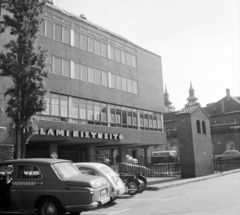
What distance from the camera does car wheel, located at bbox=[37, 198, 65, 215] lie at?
7154mm

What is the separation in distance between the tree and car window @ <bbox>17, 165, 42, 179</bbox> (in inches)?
202

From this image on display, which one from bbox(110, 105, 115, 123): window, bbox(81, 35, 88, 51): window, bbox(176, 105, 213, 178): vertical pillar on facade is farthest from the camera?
bbox(110, 105, 115, 123): window

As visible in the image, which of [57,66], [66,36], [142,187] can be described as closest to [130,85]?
[66,36]

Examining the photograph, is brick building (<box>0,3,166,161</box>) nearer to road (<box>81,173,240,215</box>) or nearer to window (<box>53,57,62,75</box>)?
window (<box>53,57,62,75</box>)

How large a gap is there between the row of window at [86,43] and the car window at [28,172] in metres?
Result: 16.6

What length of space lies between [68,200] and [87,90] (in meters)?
18.1

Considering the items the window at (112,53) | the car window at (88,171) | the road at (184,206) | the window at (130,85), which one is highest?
the window at (112,53)

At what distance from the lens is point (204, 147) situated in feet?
67.1

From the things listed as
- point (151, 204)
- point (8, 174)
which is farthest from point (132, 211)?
point (8, 174)

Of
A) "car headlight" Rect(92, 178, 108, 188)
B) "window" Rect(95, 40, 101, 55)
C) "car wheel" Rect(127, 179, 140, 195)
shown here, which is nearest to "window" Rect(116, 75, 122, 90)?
"window" Rect(95, 40, 101, 55)

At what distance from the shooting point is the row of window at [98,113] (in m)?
22.2

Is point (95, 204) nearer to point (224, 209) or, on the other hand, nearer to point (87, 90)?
point (224, 209)

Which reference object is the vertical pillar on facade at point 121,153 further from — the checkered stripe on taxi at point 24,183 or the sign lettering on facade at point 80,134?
the checkered stripe on taxi at point 24,183

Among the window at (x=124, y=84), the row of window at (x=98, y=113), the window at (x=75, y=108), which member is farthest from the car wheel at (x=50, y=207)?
the window at (x=124, y=84)
